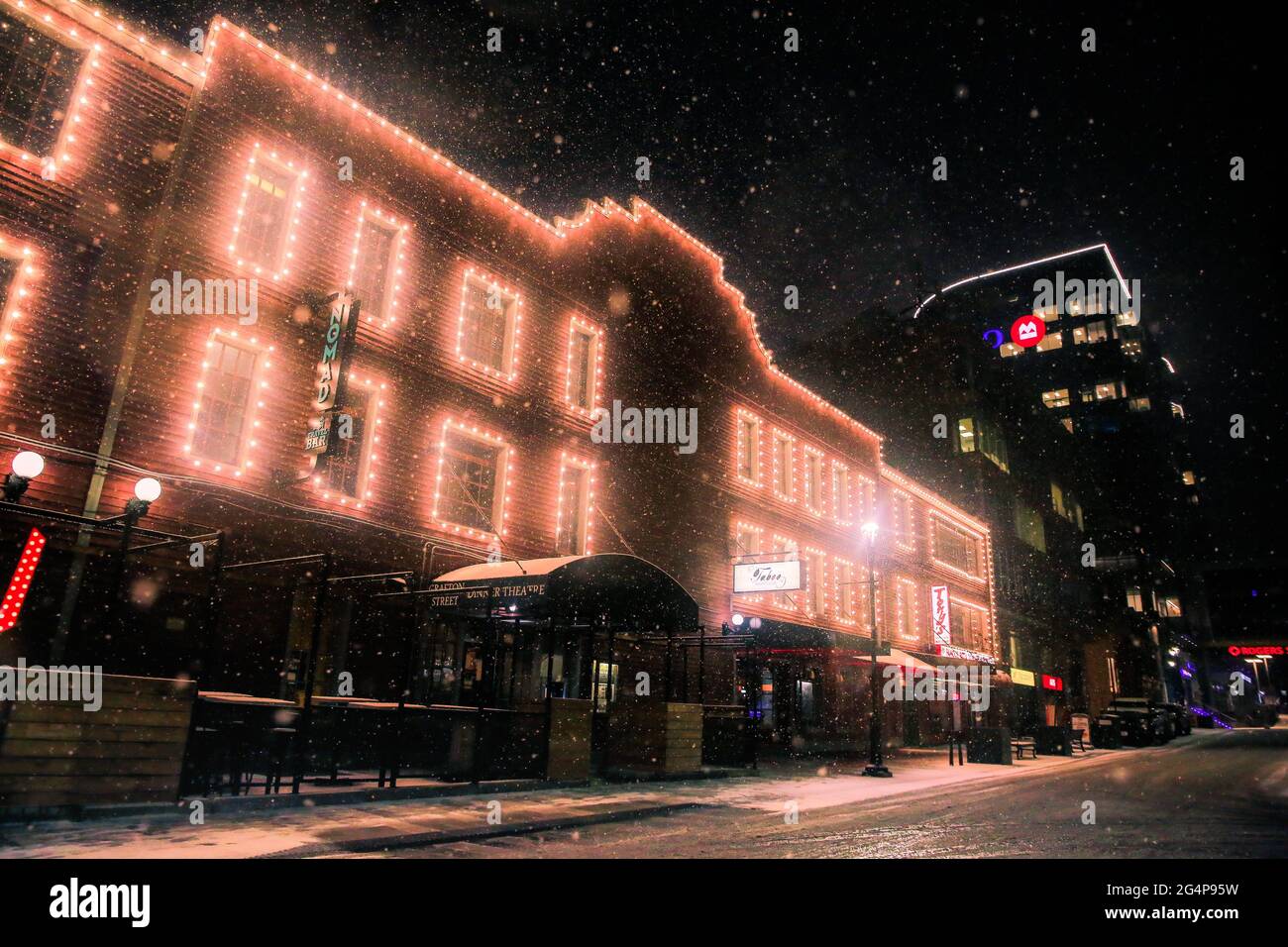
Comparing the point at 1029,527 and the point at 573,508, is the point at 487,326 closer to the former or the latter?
the point at 573,508

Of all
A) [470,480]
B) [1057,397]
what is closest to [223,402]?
[470,480]

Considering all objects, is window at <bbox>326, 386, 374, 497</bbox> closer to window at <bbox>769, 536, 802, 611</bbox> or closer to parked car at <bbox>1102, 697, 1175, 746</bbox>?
window at <bbox>769, 536, 802, 611</bbox>

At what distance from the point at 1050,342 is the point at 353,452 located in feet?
375

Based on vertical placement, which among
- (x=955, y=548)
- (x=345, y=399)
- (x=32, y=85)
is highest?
(x=32, y=85)

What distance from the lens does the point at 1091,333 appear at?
105438mm

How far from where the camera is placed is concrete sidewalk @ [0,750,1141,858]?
7.45 metres

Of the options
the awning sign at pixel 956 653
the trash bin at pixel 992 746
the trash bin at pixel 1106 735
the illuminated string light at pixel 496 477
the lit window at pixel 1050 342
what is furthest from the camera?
the lit window at pixel 1050 342

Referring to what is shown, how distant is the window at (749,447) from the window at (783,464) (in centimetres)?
122

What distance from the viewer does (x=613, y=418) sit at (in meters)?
20.5

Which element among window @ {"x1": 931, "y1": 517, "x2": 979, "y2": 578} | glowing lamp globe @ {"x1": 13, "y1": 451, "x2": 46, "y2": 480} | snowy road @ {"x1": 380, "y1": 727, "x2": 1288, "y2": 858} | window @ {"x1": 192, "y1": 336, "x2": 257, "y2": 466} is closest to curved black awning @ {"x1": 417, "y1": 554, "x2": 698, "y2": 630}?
window @ {"x1": 192, "y1": 336, "x2": 257, "y2": 466}

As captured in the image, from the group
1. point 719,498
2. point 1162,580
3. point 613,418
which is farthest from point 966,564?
point 1162,580

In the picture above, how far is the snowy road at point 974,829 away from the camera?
843cm

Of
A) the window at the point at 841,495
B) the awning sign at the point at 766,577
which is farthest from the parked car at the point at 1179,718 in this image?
the awning sign at the point at 766,577

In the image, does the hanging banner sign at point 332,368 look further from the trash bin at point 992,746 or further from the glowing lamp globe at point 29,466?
the trash bin at point 992,746
